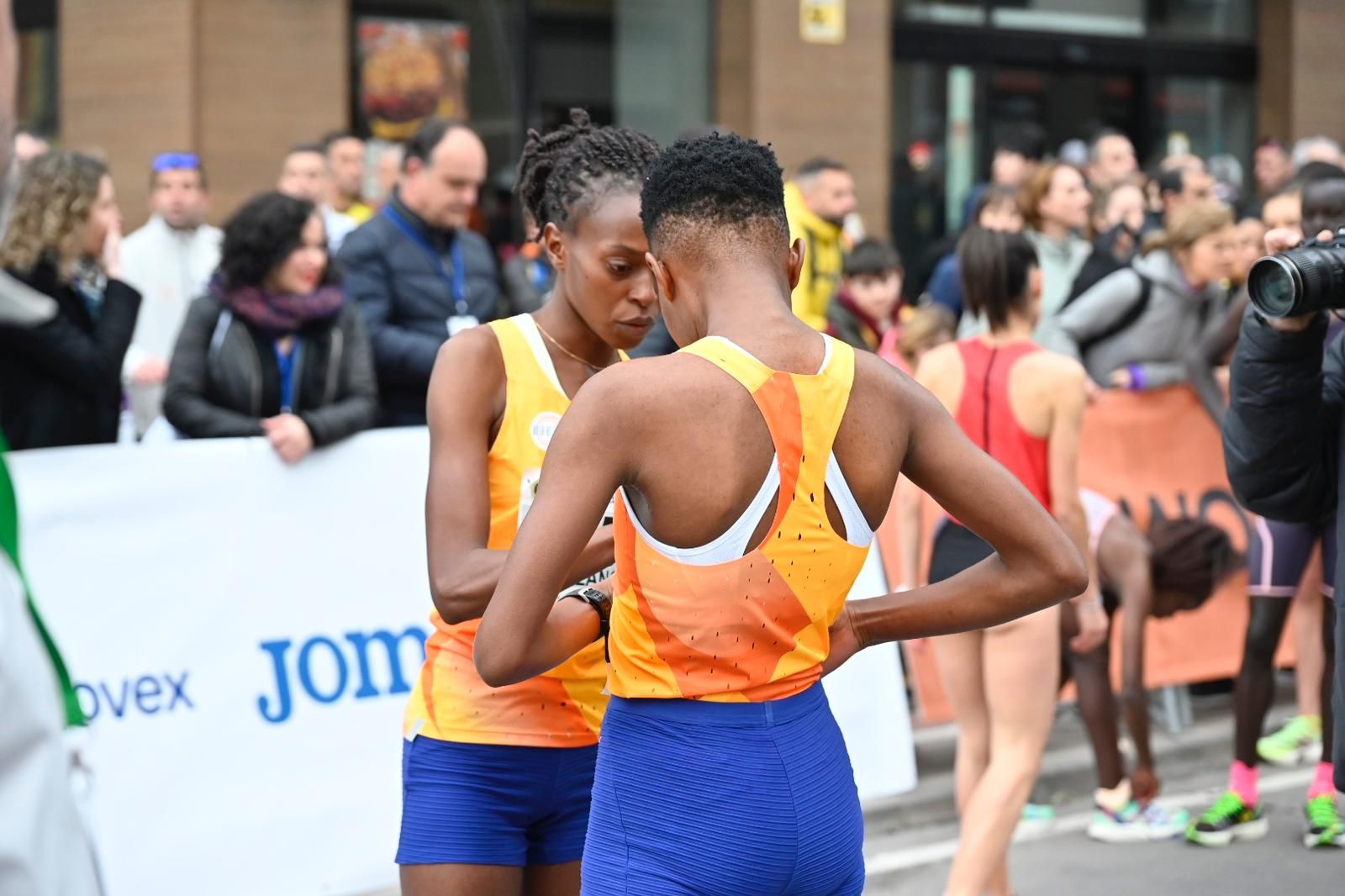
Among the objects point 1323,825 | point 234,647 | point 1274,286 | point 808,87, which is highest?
point 808,87

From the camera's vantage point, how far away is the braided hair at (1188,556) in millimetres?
→ 7418

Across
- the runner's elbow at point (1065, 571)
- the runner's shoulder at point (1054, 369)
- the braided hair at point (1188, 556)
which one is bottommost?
the braided hair at point (1188, 556)

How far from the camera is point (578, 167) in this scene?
319cm

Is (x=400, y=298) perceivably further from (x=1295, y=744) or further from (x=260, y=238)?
(x=1295, y=744)

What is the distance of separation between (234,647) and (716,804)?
10.4 ft

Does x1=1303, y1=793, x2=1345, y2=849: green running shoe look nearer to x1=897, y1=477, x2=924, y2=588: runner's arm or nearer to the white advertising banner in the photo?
x1=897, y1=477, x2=924, y2=588: runner's arm

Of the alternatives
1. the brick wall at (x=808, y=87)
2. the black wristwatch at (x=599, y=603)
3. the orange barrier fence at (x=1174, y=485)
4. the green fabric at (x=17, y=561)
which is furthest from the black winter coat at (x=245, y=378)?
the brick wall at (x=808, y=87)

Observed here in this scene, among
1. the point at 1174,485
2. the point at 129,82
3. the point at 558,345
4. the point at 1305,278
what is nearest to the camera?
the point at 558,345

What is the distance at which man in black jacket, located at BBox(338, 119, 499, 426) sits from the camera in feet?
21.2

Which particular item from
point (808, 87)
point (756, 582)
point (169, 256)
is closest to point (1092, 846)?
point (756, 582)

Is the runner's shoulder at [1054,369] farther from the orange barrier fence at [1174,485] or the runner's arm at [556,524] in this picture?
the runner's arm at [556,524]

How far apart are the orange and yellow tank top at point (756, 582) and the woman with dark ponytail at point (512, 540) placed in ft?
1.83

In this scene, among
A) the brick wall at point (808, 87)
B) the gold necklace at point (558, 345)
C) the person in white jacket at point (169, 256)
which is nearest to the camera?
the gold necklace at point (558, 345)

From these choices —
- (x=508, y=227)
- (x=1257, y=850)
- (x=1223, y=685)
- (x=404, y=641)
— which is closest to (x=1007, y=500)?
(x=404, y=641)
